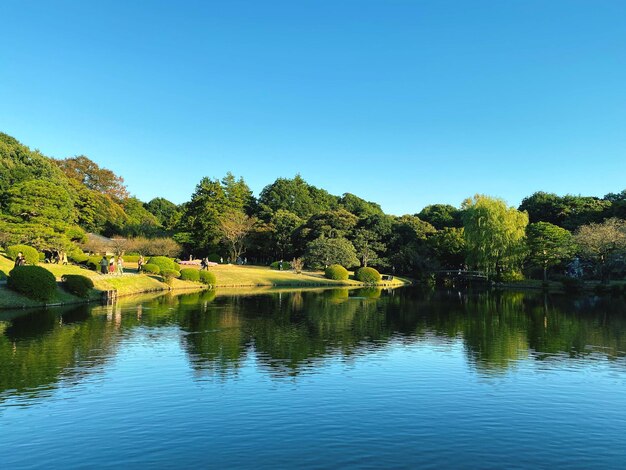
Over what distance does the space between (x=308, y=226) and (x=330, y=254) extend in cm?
1035

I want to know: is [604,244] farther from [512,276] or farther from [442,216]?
[442,216]

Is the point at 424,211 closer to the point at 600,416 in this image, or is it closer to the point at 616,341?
the point at 616,341

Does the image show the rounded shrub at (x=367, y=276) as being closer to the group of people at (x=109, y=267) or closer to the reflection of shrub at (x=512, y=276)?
the reflection of shrub at (x=512, y=276)

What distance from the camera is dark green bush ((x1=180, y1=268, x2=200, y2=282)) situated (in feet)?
166

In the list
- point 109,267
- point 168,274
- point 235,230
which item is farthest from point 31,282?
point 235,230

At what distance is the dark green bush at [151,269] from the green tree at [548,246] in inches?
1741

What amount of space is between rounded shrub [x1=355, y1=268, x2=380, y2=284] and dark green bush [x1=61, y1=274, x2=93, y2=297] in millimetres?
37221

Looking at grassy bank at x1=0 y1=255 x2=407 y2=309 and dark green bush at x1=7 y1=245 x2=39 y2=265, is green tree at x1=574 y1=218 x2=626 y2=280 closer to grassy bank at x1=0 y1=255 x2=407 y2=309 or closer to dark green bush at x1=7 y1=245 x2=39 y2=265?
grassy bank at x1=0 y1=255 x2=407 y2=309

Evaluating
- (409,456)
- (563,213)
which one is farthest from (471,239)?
(409,456)

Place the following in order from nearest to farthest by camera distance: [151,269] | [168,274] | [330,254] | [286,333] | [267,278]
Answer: [286,333] < [151,269] < [168,274] < [267,278] < [330,254]

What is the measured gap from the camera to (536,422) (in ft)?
37.3

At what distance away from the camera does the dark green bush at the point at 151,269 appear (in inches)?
1908

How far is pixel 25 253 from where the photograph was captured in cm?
3881

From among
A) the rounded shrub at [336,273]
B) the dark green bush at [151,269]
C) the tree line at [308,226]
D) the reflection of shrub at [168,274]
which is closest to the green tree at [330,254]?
the tree line at [308,226]
